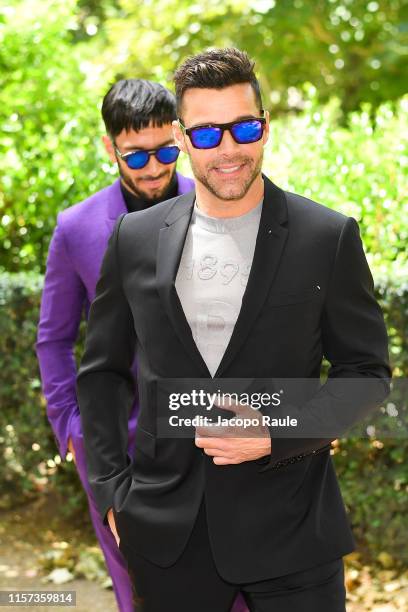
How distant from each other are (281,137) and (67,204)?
1549mm

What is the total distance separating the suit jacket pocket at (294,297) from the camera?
287 centimetres

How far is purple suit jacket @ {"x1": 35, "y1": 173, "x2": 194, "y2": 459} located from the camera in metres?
3.98

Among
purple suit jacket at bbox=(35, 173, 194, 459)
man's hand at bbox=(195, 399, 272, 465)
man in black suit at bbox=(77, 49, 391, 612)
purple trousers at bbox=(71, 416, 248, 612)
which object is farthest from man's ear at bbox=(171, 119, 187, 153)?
purple trousers at bbox=(71, 416, 248, 612)

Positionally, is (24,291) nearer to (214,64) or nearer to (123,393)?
(123,393)

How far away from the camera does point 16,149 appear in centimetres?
758

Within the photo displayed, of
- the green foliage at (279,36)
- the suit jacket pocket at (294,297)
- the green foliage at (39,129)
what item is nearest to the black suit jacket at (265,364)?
the suit jacket pocket at (294,297)

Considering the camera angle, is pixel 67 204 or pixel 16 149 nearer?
pixel 67 204

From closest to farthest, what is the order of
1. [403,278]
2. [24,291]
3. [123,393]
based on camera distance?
[123,393], [403,278], [24,291]

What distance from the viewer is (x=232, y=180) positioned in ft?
9.52

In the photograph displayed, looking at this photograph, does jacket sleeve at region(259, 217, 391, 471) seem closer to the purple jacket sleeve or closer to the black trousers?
→ the black trousers

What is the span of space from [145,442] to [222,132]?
936 millimetres

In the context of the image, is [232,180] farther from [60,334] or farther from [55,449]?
[55,449]

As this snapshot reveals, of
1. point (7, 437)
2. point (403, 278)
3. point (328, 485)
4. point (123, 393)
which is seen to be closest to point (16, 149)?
point (7, 437)

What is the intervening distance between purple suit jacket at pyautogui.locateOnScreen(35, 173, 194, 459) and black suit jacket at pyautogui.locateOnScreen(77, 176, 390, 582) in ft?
2.88
